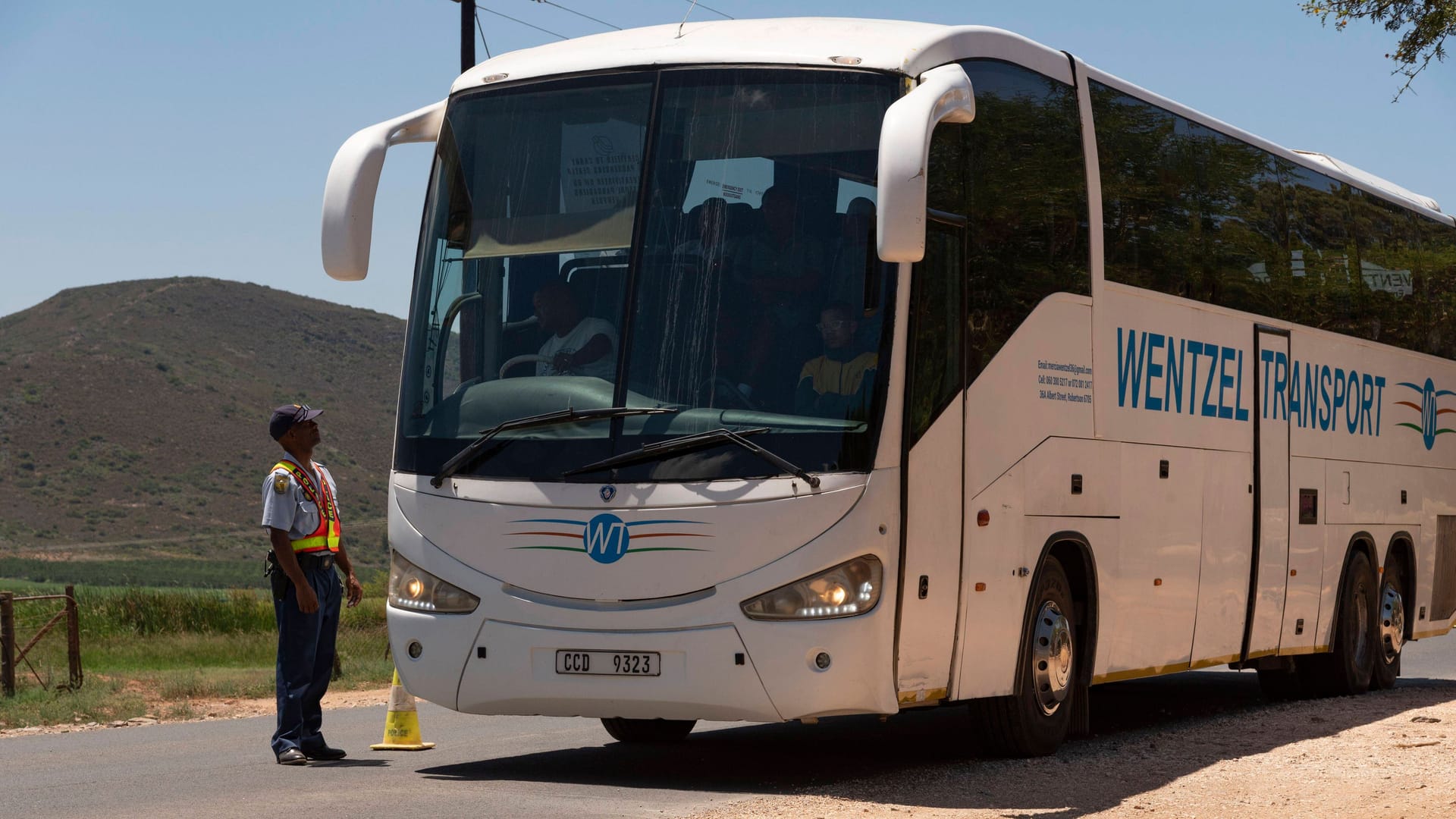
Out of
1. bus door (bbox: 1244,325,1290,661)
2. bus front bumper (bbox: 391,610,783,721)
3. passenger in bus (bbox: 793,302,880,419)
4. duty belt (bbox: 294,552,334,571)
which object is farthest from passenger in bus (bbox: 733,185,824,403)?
bus door (bbox: 1244,325,1290,661)

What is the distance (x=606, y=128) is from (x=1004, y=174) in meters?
2.28

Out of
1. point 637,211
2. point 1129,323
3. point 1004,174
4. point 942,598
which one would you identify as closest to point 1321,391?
point 1129,323

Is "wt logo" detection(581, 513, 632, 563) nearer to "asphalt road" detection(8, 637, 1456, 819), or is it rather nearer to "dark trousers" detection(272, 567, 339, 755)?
"asphalt road" detection(8, 637, 1456, 819)

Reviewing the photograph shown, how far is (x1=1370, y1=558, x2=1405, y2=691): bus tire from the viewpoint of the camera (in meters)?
16.8

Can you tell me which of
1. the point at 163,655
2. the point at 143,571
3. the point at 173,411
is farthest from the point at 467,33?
the point at 173,411

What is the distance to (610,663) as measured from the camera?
9.22 meters

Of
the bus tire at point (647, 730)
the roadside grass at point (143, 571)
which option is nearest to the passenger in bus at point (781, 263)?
the bus tire at point (647, 730)

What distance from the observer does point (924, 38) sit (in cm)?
979

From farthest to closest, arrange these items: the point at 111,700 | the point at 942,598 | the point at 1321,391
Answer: the point at 111,700
the point at 1321,391
the point at 942,598

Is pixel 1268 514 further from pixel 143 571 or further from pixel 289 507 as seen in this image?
pixel 143 571

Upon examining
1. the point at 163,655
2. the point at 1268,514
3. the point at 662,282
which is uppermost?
the point at 662,282

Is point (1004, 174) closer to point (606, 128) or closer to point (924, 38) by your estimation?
point (924, 38)

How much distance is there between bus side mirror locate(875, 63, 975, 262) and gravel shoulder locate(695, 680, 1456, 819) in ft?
8.44

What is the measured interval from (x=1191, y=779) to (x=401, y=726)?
16.0 feet
